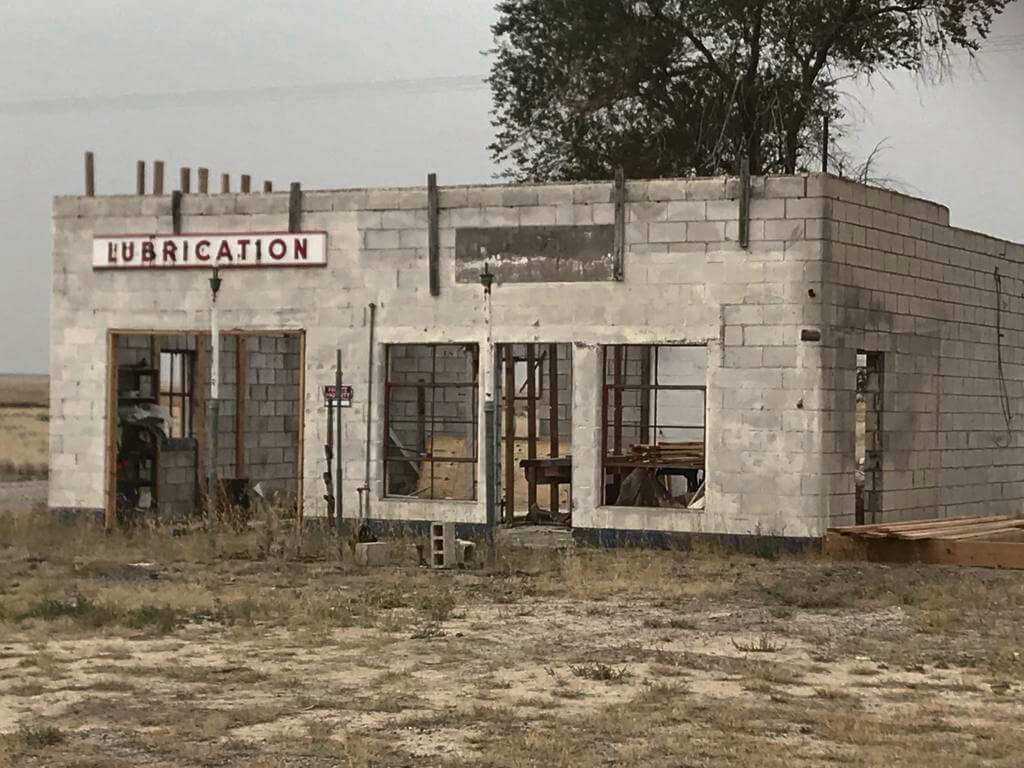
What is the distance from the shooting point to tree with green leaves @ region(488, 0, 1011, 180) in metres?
40.7

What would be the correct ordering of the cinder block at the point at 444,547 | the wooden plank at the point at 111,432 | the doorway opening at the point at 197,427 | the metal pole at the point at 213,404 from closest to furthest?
the cinder block at the point at 444,547, the metal pole at the point at 213,404, the wooden plank at the point at 111,432, the doorway opening at the point at 197,427

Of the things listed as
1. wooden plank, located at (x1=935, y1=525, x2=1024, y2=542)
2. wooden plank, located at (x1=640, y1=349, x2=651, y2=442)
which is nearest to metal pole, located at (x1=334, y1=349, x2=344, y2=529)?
wooden plank, located at (x1=640, y1=349, x2=651, y2=442)

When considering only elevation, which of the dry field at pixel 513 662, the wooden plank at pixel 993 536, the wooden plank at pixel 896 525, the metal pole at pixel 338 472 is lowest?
the dry field at pixel 513 662

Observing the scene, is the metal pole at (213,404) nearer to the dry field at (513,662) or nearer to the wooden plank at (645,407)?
the dry field at (513,662)

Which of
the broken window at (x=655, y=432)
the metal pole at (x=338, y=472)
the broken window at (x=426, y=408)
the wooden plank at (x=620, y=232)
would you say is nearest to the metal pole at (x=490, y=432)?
the broken window at (x=655, y=432)

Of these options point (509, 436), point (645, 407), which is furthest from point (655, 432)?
point (509, 436)

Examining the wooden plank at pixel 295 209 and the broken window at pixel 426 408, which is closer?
the wooden plank at pixel 295 209

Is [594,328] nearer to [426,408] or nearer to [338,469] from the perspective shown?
[338,469]

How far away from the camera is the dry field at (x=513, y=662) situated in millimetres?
9820

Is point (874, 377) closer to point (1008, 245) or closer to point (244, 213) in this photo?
point (1008, 245)

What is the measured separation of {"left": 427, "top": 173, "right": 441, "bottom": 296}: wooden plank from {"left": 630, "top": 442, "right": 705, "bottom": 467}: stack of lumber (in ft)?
11.5

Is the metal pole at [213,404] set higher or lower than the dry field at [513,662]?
higher

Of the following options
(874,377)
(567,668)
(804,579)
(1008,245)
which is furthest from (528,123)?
(567,668)

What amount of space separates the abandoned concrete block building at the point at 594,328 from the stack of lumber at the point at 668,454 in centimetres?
14
